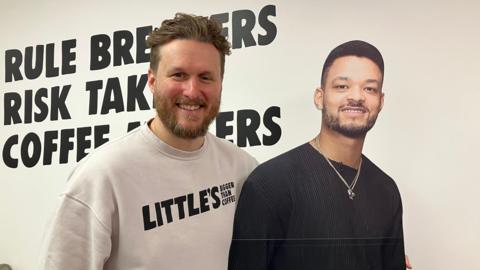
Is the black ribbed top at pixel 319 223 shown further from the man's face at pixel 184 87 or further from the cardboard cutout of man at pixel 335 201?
the man's face at pixel 184 87

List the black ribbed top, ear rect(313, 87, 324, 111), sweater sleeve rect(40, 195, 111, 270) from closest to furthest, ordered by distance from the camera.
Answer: sweater sleeve rect(40, 195, 111, 270) < the black ribbed top < ear rect(313, 87, 324, 111)

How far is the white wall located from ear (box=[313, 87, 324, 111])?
0.08ft

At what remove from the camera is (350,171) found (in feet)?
6.36

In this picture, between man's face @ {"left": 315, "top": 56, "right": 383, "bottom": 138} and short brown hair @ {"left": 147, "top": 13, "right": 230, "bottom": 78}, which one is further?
man's face @ {"left": 315, "top": 56, "right": 383, "bottom": 138}

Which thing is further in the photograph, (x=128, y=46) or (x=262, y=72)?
(x=128, y=46)

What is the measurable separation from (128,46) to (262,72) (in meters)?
0.72

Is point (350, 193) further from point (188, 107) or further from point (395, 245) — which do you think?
point (188, 107)

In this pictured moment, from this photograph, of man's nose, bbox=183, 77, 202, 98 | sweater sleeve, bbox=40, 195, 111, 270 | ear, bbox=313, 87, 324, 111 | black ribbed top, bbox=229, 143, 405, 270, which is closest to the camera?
sweater sleeve, bbox=40, 195, 111, 270

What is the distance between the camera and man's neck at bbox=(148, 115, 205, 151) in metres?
1.71

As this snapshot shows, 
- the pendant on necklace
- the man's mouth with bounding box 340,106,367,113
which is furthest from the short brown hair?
the pendant on necklace

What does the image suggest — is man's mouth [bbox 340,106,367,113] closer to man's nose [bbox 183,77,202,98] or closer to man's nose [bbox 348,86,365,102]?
man's nose [bbox 348,86,365,102]

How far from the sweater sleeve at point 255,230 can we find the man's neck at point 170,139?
12.1 inches

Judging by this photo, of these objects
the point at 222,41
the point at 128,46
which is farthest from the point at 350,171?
the point at 128,46

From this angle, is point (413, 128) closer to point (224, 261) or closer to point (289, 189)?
point (289, 189)
